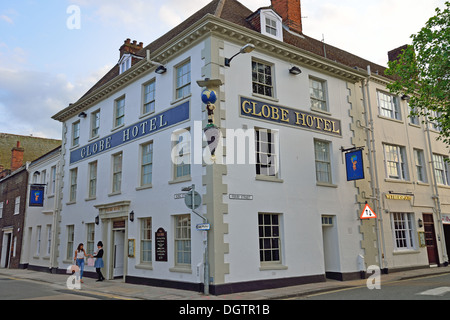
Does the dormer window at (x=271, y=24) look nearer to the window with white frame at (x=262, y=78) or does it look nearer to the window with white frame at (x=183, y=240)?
the window with white frame at (x=262, y=78)

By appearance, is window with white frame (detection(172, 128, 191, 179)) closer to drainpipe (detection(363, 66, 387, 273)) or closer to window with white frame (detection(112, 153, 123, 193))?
window with white frame (detection(112, 153, 123, 193))

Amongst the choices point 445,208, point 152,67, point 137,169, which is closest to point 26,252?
point 137,169

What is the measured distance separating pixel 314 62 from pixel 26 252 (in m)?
23.1

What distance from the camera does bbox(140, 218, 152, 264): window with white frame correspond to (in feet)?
51.6

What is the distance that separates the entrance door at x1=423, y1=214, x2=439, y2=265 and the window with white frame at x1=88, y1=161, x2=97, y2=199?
17.5 metres

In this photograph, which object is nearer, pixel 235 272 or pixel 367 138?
pixel 235 272

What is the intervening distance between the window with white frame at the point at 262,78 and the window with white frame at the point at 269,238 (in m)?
4.91

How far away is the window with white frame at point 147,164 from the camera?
16.5m

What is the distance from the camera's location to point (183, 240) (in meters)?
14.1

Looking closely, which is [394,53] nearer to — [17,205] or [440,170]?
[440,170]

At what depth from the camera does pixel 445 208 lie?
859 inches

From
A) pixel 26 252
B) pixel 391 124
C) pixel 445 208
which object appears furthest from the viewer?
pixel 26 252

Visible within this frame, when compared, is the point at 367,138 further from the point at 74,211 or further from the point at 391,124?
the point at 74,211

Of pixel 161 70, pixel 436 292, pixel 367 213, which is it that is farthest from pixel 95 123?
pixel 436 292
